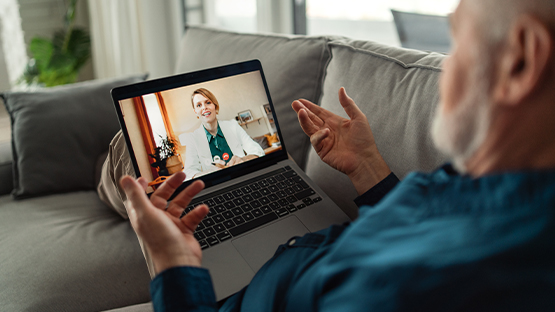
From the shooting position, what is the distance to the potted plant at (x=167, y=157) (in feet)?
2.83

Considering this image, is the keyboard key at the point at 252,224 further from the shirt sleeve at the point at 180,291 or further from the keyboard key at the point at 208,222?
the shirt sleeve at the point at 180,291

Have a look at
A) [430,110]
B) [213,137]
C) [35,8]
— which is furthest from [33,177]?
[35,8]

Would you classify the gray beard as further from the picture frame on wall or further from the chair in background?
the chair in background

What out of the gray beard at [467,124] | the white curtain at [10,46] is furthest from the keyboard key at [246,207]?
the white curtain at [10,46]

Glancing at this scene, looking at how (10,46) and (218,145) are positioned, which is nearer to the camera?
(218,145)

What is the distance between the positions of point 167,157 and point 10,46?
350 cm

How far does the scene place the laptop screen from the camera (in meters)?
0.85

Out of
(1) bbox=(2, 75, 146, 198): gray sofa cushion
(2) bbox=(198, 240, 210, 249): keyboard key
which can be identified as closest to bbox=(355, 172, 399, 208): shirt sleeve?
(2) bbox=(198, 240, 210, 249): keyboard key

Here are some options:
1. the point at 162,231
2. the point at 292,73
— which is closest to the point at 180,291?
the point at 162,231

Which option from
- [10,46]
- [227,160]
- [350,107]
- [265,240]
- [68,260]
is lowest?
[68,260]

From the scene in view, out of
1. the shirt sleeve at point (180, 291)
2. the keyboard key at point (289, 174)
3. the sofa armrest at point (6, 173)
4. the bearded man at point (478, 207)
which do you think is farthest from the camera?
the sofa armrest at point (6, 173)

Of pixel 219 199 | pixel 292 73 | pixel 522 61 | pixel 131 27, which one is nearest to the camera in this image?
pixel 522 61

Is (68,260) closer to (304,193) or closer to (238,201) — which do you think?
(238,201)

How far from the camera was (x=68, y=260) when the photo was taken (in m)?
1.05
